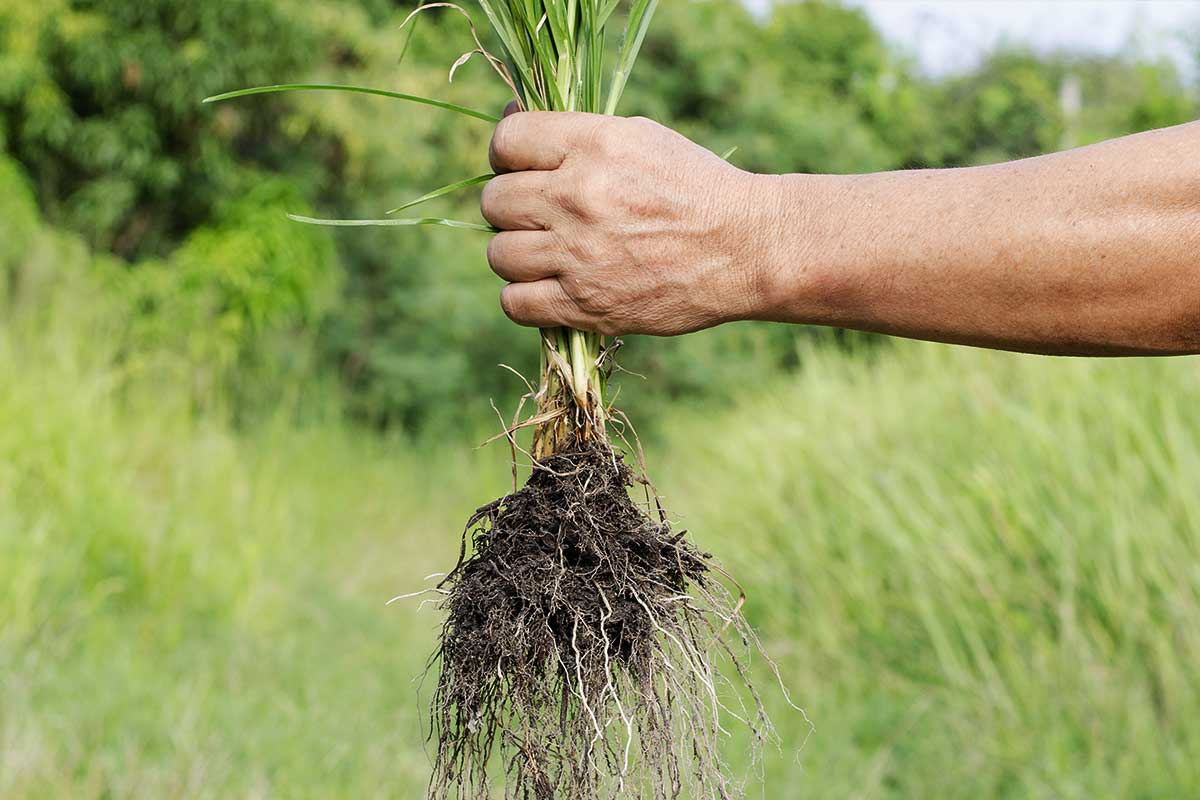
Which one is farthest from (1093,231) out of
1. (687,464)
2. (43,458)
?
(687,464)

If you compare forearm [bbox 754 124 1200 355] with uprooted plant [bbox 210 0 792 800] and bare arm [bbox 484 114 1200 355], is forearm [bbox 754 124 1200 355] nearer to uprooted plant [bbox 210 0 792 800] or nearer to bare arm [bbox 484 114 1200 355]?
bare arm [bbox 484 114 1200 355]

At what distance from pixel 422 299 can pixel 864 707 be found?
6004mm

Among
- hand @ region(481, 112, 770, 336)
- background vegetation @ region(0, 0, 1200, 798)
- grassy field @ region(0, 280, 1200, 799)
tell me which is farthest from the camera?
background vegetation @ region(0, 0, 1200, 798)

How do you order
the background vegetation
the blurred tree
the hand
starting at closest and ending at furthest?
the hand → the background vegetation → the blurred tree

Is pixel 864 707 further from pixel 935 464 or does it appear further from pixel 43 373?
pixel 43 373

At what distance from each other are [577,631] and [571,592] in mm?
57

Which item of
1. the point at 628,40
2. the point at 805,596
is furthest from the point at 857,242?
the point at 805,596

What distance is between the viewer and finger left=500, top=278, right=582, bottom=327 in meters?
1.48

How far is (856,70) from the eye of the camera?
11938 mm

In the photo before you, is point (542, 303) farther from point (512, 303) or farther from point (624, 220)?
point (624, 220)

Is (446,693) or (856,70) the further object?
(856,70)

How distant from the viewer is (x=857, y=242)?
1.37 m

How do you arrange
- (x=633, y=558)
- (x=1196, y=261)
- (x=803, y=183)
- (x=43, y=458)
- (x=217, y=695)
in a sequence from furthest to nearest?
(x=43, y=458)
(x=217, y=695)
(x=633, y=558)
(x=803, y=183)
(x=1196, y=261)

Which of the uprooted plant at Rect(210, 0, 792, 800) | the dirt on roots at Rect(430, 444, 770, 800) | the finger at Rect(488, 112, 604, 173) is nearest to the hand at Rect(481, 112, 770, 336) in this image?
the finger at Rect(488, 112, 604, 173)
